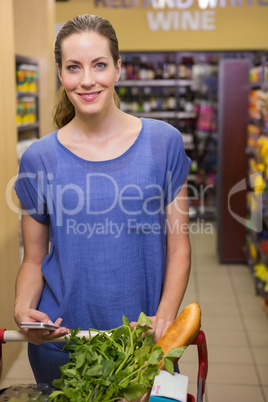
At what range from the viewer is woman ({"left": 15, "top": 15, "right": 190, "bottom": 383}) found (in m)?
1.48

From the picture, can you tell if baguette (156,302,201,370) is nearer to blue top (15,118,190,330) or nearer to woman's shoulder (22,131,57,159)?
blue top (15,118,190,330)

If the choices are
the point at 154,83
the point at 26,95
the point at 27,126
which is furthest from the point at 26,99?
the point at 154,83

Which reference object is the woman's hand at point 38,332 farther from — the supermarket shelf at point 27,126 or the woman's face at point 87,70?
the supermarket shelf at point 27,126

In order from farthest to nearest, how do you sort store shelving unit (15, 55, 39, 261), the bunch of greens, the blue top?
store shelving unit (15, 55, 39, 261)
the blue top
the bunch of greens

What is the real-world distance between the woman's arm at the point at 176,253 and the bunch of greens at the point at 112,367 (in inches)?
10.8

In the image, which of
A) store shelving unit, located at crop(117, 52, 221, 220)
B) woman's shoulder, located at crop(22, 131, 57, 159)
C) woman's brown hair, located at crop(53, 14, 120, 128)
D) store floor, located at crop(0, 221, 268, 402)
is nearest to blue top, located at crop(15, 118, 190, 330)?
woman's shoulder, located at crop(22, 131, 57, 159)

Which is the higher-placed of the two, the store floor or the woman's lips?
the woman's lips

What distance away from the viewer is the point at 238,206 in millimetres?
5988

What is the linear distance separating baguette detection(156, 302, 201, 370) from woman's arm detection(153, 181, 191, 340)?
217 mm

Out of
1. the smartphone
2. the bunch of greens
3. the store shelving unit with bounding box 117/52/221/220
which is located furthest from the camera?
the store shelving unit with bounding box 117/52/221/220

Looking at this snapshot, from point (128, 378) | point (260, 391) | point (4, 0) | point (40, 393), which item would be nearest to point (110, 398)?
point (128, 378)

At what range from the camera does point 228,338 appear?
164 inches

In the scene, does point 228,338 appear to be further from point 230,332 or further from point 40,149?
point 40,149

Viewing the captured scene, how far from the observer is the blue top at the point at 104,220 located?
149 centimetres
